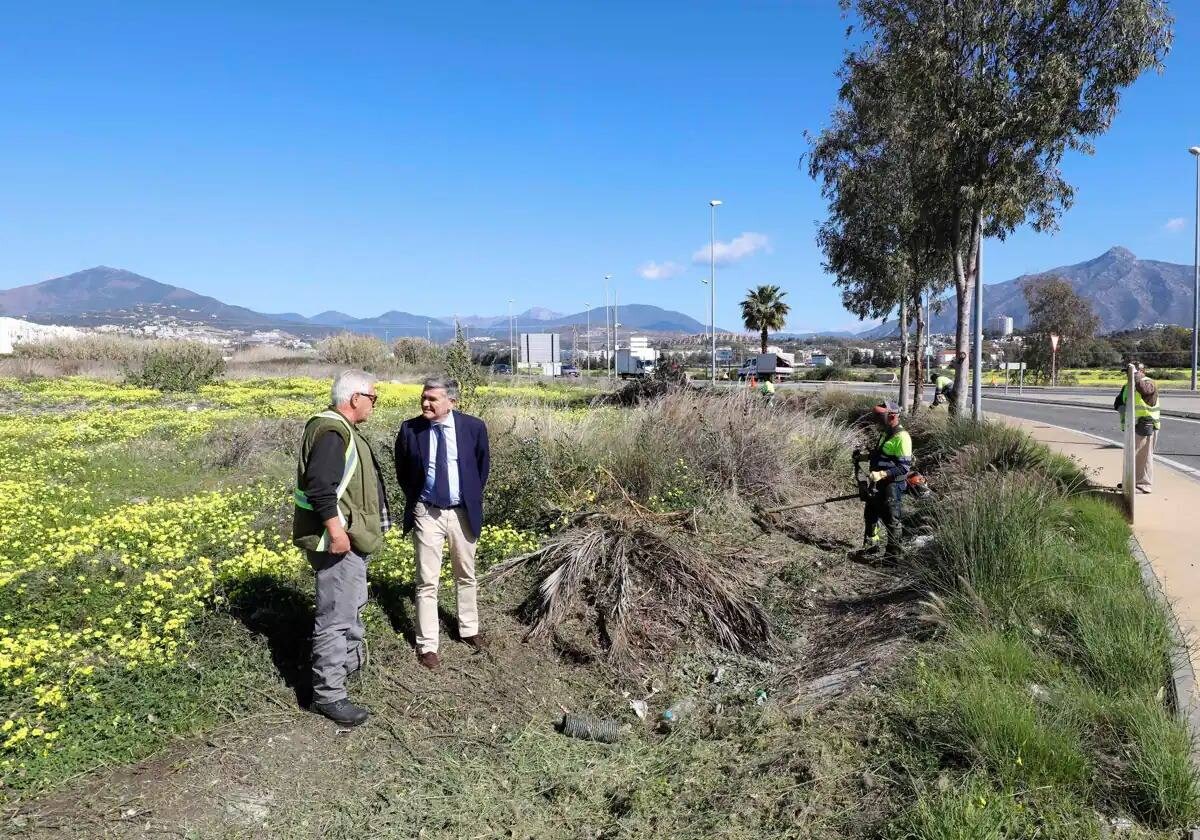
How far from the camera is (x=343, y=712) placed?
4195 millimetres

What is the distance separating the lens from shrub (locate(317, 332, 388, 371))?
160 feet

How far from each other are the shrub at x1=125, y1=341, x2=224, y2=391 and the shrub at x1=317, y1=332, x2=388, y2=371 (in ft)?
43.6

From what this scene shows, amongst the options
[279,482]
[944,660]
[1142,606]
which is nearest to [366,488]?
[944,660]

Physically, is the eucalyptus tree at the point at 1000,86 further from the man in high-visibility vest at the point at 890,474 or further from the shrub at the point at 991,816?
the shrub at the point at 991,816

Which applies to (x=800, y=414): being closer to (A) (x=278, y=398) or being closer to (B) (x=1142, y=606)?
(B) (x=1142, y=606)

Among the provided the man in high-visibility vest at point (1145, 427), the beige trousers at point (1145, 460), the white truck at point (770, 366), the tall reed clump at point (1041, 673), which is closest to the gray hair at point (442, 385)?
the tall reed clump at point (1041, 673)

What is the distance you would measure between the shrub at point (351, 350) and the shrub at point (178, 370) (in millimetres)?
13293

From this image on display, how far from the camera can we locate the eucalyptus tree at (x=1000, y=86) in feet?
41.7

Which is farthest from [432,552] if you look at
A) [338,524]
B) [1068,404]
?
[1068,404]

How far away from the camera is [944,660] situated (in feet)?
14.6

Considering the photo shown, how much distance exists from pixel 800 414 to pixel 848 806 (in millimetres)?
9267

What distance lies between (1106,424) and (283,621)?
21.1 meters

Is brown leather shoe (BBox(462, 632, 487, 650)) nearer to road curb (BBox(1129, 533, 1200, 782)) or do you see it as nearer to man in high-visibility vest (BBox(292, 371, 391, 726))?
man in high-visibility vest (BBox(292, 371, 391, 726))

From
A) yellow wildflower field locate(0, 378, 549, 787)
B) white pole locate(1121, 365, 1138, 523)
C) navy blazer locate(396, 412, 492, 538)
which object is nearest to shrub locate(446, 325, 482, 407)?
yellow wildflower field locate(0, 378, 549, 787)
